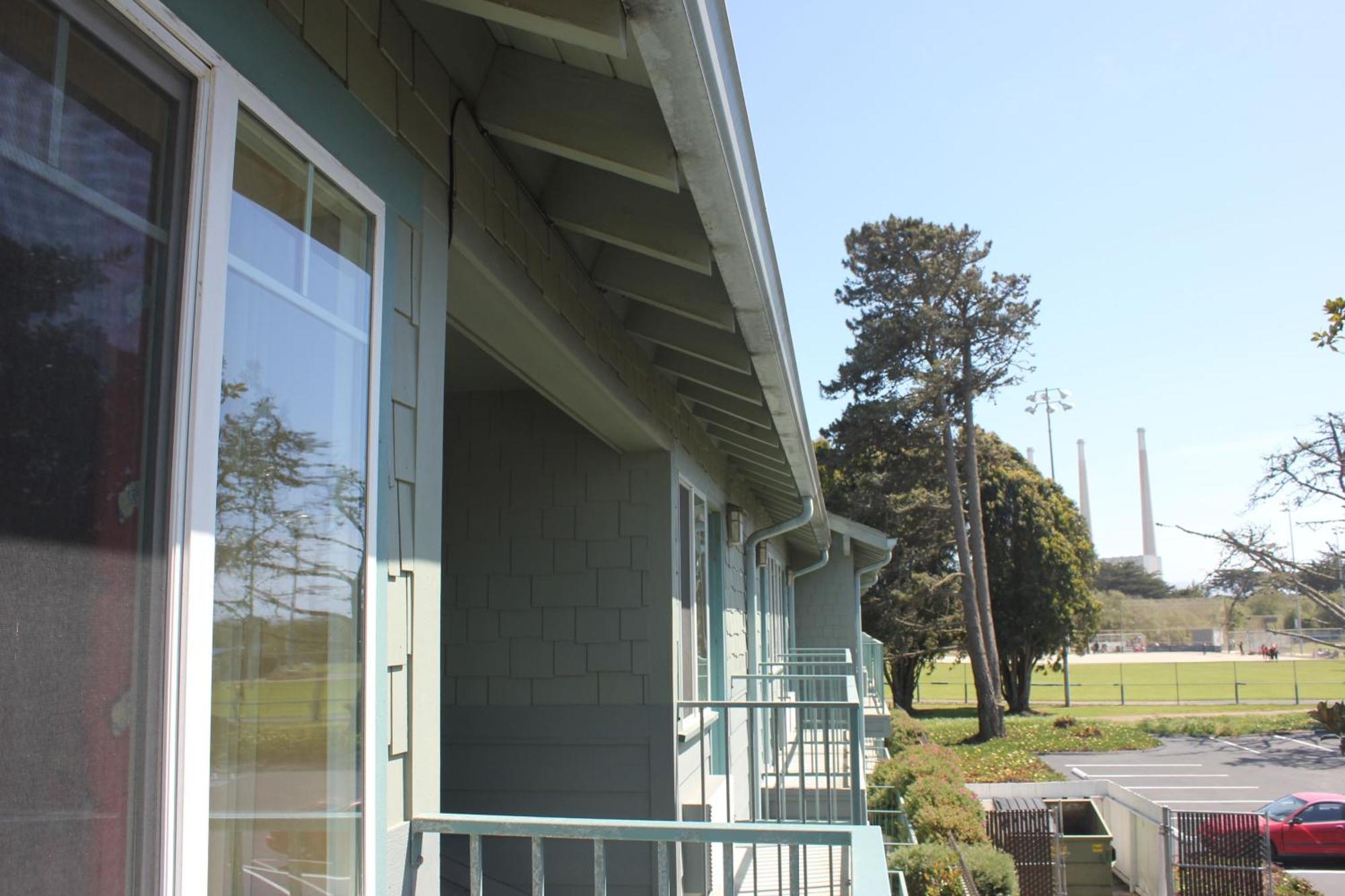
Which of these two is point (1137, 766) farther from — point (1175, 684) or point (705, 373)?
point (1175, 684)

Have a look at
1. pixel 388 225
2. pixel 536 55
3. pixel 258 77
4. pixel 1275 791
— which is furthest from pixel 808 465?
pixel 1275 791

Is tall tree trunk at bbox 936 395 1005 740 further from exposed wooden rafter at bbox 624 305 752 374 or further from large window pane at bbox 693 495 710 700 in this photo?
exposed wooden rafter at bbox 624 305 752 374

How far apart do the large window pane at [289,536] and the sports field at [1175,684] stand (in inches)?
1323

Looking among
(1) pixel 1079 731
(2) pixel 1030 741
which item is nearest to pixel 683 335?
(2) pixel 1030 741

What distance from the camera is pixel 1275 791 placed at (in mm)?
19094

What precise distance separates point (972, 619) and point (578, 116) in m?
23.4

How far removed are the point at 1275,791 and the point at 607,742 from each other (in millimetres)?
18770

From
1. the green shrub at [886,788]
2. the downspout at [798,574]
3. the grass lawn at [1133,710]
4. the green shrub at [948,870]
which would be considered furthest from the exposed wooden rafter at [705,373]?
the grass lawn at [1133,710]

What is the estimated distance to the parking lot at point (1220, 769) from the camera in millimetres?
18609

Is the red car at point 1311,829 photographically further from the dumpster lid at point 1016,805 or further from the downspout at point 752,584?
the downspout at point 752,584

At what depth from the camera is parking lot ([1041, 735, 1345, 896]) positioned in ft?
61.1

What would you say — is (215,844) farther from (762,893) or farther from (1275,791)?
(1275,791)

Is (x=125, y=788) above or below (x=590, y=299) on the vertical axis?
below

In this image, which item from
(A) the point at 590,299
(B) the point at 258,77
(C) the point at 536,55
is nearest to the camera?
(B) the point at 258,77
